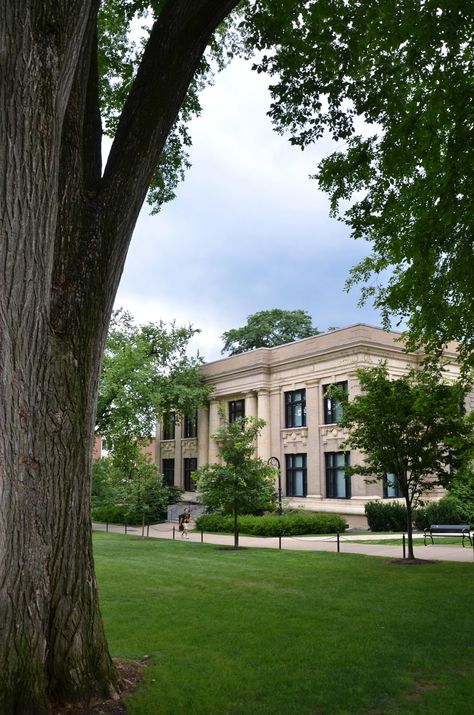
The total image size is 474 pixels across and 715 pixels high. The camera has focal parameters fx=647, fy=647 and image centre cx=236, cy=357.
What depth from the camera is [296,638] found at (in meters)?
8.72

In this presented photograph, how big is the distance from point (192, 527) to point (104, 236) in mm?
32426

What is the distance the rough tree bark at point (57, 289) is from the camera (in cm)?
502

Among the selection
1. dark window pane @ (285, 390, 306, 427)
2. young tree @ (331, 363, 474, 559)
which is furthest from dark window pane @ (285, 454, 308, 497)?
young tree @ (331, 363, 474, 559)

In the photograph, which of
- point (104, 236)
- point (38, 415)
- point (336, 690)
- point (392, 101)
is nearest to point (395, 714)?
point (336, 690)

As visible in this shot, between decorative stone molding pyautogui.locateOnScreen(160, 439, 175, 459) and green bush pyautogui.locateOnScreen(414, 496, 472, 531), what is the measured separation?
24.8 meters

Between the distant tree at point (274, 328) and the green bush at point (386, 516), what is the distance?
123 feet

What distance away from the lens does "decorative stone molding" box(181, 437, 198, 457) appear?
48.9m

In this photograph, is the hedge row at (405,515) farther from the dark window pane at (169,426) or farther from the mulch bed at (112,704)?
the mulch bed at (112,704)

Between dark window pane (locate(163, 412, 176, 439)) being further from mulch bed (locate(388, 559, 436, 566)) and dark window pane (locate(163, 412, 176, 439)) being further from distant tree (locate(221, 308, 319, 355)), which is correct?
mulch bed (locate(388, 559, 436, 566))

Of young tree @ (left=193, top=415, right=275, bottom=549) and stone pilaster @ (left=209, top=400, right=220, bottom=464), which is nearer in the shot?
young tree @ (left=193, top=415, right=275, bottom=549)

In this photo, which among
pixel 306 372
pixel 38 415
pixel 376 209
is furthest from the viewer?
pixel 306 372

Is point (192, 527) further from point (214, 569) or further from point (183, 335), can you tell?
point (214, 569)

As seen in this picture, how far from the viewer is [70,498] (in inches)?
232

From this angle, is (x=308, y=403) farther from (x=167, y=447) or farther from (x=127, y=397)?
(x=167, y=447)
